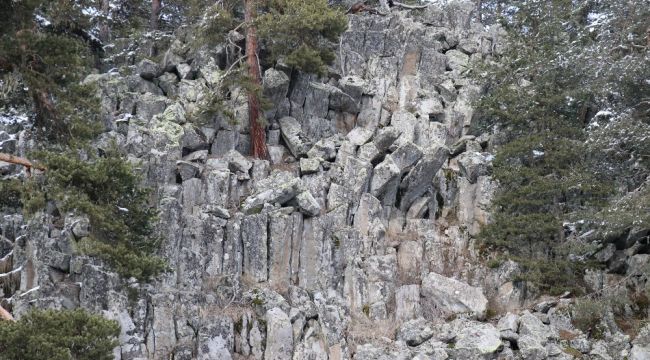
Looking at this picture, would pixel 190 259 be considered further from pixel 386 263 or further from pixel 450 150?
pixel 450 150

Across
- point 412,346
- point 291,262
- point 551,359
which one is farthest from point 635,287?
point 291,262

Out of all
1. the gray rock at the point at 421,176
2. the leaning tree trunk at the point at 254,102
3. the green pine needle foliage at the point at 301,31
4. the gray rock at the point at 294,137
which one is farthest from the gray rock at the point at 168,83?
the gray rock at the point at 421,176

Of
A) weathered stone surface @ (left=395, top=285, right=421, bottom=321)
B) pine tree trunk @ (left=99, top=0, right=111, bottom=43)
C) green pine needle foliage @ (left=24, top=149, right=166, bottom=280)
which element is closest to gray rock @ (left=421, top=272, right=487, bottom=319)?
weathered stone surface @ (left=395, top=285, right=421, bottom=321)

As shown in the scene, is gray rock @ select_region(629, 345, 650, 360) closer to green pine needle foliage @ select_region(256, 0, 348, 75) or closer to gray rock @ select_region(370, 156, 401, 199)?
gray rock @ select_region(370, 156, 401, 199)

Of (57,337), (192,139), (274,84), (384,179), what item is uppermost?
(274,84)

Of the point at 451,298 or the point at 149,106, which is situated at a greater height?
the point at 149,106

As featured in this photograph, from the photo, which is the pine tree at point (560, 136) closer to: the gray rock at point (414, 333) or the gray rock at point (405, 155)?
the gray rock at point (405, 155)

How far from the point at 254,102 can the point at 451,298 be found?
8541 mm

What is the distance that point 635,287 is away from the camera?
1928 cm

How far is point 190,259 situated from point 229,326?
223 centimetres

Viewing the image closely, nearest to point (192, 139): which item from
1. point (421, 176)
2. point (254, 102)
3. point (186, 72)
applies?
point (254, 102)

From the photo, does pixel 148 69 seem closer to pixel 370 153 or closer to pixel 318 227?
pixel 370 153

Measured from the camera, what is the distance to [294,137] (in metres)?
22.7

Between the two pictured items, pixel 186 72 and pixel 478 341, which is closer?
pixel 478 341
